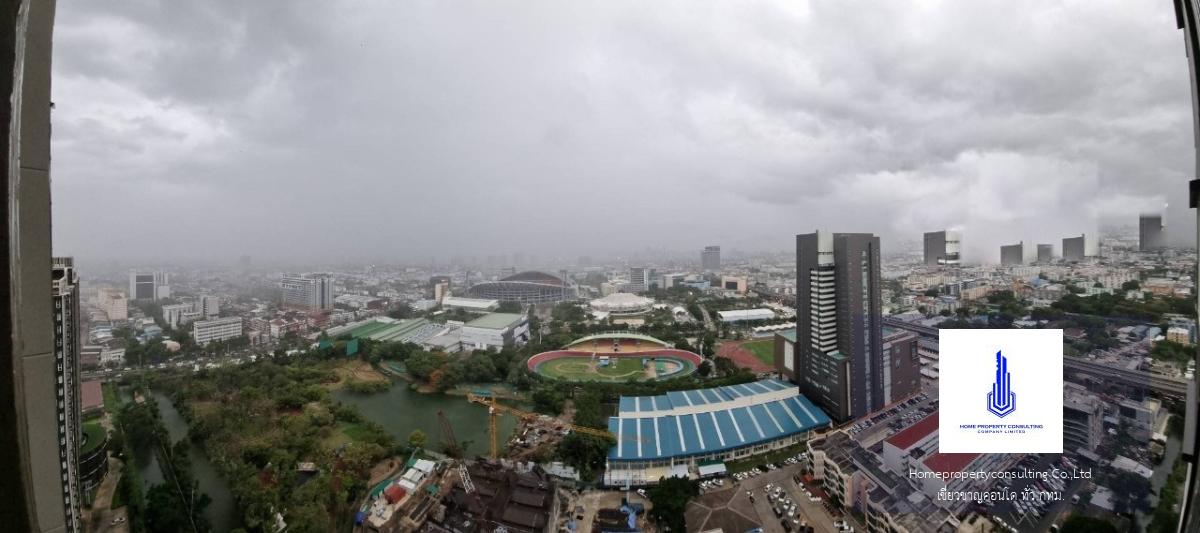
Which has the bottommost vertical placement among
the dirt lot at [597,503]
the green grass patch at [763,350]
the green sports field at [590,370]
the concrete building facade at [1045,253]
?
the dirt lot at [597,503]

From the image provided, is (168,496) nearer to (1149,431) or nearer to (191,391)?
(191,391)

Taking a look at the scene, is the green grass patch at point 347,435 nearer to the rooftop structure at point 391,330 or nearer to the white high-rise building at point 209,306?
the rooftop structure at point 391,330

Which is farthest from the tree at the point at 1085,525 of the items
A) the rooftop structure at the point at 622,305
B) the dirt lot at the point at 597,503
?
the rooftop structure at the point at 622,305

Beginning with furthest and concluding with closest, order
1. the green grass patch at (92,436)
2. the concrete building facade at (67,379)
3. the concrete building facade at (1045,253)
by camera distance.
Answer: the green grass patch at (92,436), the concrete building facade at (1045,253), the concrete building facade at (67,379)

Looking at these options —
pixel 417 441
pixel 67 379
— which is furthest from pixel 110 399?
pixel 67 379

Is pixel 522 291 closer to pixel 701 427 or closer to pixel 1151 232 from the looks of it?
pixel 701 427

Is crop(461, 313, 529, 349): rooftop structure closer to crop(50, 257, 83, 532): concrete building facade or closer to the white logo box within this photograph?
crop(50, 257, 83, 532): concrete building facade
